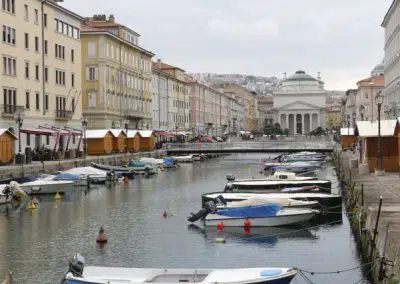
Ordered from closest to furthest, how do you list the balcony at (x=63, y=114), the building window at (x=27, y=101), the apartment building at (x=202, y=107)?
the building window at (x=27, y=101)
the balcony at (x=63, y=114)
the apartment building at (x=202, y=107)

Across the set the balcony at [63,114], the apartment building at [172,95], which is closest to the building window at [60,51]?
the balcony at [63,114]

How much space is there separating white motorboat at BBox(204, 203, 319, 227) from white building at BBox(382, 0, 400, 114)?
61.3 metres

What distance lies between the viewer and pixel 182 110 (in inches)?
6127

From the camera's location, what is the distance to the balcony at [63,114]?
79750mm

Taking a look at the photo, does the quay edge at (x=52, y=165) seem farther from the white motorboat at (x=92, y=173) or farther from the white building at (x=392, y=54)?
the white building at (x=392, y=54)

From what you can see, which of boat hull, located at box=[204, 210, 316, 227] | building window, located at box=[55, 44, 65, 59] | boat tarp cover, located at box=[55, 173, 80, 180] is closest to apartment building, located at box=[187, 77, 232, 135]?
building window, located at box=[55, 44, 65, 59]

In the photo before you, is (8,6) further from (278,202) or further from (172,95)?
(172,95)

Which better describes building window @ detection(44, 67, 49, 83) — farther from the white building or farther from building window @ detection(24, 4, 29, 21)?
the white building

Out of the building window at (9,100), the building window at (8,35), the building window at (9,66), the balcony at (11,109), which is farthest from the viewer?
the building window at (9,66)

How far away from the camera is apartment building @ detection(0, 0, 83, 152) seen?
67562 millimetres

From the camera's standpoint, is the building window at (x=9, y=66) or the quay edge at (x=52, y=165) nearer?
the quay edge at (x=52, y=165)

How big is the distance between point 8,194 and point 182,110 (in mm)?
109154

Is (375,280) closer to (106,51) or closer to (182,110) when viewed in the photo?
(106,51)

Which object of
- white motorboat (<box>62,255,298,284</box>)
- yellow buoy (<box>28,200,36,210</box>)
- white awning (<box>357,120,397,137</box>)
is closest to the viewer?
white motorboat (<box>62,255,298,284</box>)
